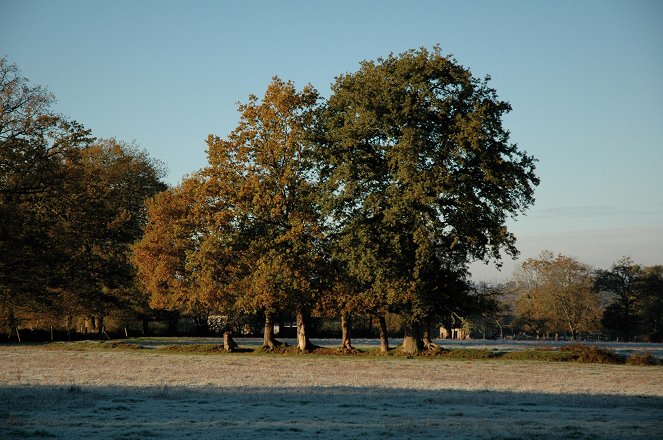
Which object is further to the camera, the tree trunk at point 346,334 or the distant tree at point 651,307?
the distant tree at point 651,307

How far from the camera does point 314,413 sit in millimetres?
18656

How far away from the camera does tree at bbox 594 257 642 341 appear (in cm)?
9850

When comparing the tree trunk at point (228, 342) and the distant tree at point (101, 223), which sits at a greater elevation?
the distant tree at point (101, 223)

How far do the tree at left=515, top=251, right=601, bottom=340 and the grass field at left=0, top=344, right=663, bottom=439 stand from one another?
67.9 m

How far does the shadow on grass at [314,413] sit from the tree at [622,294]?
82.9 m

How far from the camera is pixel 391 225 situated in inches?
1658

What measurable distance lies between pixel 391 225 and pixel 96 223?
2124 cm

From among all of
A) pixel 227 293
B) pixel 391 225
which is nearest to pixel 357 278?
pixel 391 225

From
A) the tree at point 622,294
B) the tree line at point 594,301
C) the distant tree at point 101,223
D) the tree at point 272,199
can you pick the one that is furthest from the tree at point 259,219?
the tree at point 622,294

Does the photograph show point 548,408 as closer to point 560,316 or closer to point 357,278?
point 357,278

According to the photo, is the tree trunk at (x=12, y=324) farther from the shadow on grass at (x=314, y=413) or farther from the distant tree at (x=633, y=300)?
the distant tree at (x=633, y=300)

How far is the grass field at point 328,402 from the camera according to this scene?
612 inches

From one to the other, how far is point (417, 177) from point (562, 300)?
226ft

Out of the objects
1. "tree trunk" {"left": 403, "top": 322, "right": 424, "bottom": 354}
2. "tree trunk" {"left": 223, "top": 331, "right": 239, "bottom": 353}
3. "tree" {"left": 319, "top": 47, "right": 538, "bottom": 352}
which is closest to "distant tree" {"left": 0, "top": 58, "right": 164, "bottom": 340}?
"tree trunk" {"left": 223, "top": 331, "right": 239, "bottom": 353}
